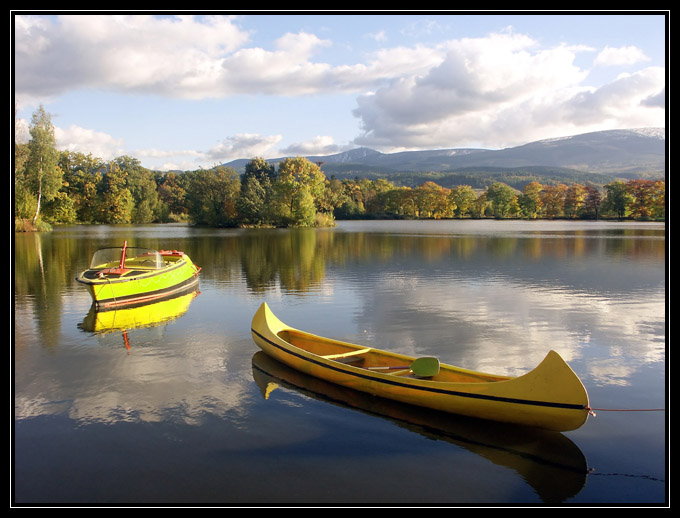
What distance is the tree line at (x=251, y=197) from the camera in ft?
213

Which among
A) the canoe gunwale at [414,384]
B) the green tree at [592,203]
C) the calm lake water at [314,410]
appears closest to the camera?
the calm lake water at [314,410]

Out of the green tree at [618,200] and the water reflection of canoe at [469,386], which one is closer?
the water reflection of canoe at [469,386]

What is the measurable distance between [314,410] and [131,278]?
12.3 m

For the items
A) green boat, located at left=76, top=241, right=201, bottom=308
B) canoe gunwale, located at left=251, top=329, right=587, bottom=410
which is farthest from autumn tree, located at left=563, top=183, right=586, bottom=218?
canoe gunwale, located at left=251, top=329, right=587, bottom=410

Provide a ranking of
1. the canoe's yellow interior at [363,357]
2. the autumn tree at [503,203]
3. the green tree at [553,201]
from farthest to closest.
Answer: the autumn tree at [503,203]
the green tree at [553,201]
the canoe's yellow interior at [363,357]

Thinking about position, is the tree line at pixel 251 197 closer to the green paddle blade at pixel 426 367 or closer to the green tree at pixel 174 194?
the green tree at pixel 174 194

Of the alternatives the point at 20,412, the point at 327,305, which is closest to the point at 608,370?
the point at 327,305

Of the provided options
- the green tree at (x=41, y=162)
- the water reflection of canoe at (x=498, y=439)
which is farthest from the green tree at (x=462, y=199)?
the water reflection of canoe at (x=498, y=439)

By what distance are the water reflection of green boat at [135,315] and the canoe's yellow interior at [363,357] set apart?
6192 mm

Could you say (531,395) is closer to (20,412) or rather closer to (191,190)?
(20,412)

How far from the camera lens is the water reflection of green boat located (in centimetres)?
1555

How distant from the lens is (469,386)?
26.4 ft

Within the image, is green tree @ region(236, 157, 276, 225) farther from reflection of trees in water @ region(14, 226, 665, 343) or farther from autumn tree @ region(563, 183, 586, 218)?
autumn tree @ region(563, 183, 586, 218)

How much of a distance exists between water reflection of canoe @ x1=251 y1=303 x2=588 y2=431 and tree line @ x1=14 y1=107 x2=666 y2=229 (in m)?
60.8
